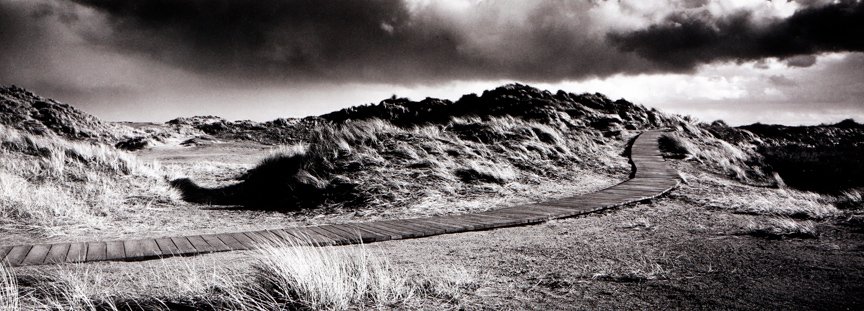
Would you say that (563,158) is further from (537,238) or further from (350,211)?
(537,238)

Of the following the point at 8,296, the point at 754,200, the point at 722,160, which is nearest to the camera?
the point at 8,296

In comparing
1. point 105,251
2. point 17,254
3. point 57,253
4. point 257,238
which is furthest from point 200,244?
point 17,254

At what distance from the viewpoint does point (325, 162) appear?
9.25 meters

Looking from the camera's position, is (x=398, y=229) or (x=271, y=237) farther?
(x=398, y=229)

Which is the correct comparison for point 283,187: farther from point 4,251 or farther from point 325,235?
point 4,251

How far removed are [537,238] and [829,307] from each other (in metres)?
2.48

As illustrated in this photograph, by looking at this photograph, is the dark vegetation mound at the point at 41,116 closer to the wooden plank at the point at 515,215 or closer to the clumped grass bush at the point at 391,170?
the clumped grass bush at the point at 391,170

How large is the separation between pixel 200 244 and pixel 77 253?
957 millimetres

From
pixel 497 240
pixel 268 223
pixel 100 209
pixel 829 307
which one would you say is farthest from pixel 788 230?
pixel 100 209

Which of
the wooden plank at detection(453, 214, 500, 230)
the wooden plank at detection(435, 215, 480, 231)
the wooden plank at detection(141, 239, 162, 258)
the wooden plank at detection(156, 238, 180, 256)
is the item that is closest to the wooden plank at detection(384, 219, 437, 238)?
the wooden plank at detection(435, 215, 480, 231)

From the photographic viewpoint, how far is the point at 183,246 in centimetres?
468

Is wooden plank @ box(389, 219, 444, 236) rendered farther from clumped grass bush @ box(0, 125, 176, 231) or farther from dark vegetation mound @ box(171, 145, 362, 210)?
clumped grass bush @ box(0, 125, 176, 231)

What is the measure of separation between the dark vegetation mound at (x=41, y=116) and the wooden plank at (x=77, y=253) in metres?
17.6

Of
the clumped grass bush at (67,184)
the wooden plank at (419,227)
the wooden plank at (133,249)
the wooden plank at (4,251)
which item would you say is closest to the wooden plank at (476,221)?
the wooden plank at (419,227)
